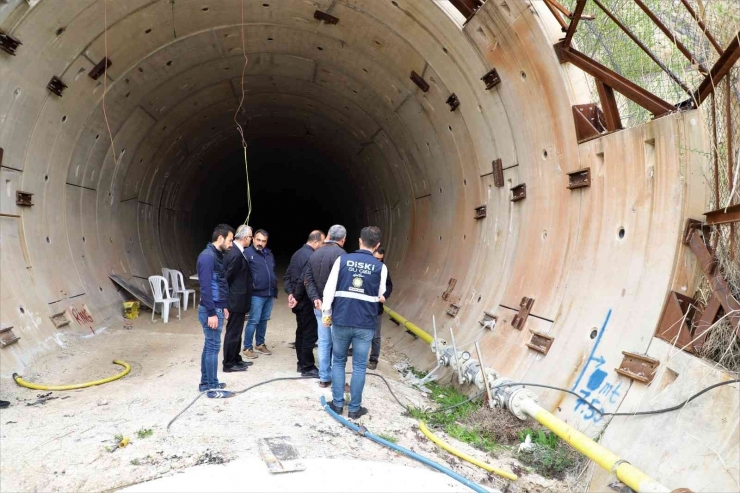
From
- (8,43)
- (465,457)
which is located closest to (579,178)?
(465,457)

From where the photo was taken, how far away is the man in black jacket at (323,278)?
5566 mm

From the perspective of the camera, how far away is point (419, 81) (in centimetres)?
779

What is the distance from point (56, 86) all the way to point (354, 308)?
5.11 meters

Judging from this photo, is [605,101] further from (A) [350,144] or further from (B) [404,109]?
(A) [350,144]

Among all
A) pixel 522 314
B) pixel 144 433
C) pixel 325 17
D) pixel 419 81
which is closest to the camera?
pixel 144 433

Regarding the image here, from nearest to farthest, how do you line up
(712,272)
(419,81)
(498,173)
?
1. (712,272)
2. (498,173)
3. (419,81)

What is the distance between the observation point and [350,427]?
4.47 metres

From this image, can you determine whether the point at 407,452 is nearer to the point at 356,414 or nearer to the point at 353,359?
the point at 356,414

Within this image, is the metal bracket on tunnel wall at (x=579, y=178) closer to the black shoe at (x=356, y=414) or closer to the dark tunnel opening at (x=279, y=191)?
the black shoe at (x=356, y=414)

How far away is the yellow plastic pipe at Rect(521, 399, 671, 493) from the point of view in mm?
3213

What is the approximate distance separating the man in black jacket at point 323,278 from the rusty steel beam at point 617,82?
9.09ft

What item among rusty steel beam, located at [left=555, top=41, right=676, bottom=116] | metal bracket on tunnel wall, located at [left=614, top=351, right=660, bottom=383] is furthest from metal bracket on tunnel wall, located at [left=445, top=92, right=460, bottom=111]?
metal bracket on tunnel wall, located at [left=614, top=351, right=660, bottom=383]

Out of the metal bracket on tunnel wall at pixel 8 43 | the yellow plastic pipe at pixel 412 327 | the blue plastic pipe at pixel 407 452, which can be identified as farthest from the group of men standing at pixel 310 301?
the metal bracket on tunnel wall at pixel 8 43

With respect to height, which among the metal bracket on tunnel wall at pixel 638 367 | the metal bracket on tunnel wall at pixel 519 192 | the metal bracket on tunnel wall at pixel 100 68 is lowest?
the metal bracket on tunnel wall at pixel 638 367
